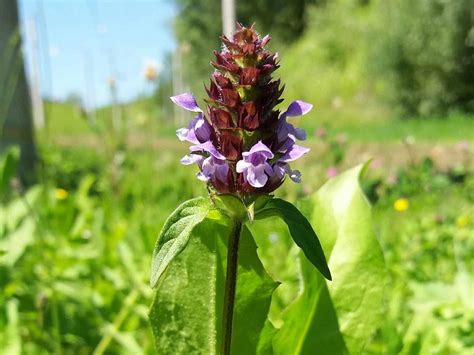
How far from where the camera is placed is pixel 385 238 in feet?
7.17

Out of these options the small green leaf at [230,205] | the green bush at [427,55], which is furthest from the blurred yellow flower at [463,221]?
the green bush at [427,55]

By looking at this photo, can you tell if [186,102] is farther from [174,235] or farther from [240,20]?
[240,20]

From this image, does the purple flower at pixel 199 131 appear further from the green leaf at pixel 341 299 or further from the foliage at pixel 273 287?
the green leaf at pixel 341 299

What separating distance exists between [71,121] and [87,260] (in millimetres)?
15010

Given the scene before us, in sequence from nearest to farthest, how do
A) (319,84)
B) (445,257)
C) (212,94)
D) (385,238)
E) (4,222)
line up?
(212,94) → (4,222) → (445,257) → (385,238) → (319,84)

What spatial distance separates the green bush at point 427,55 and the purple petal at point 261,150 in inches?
584

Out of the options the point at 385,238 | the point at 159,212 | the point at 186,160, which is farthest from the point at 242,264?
the point at 159,212

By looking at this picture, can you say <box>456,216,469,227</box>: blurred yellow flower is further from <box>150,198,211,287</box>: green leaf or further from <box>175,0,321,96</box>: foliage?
<box>175,0,321,96</box>: foliage

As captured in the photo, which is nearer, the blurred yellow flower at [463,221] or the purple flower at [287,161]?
the purple flower at [287,161]

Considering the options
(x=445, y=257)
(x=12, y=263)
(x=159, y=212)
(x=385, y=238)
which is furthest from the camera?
(x=159, y=212)

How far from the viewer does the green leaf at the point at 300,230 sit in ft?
1.97

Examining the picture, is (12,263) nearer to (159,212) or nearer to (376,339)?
(376,339)

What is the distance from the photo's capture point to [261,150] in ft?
2.05

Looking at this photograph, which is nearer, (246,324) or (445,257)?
(246,324)
